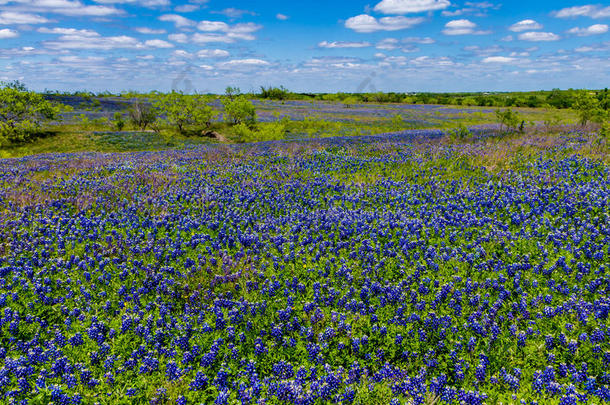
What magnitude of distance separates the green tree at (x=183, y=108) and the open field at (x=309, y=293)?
3111 centimetres

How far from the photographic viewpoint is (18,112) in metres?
34.7

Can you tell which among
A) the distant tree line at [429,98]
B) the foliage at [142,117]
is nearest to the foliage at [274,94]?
the distant tree line at [429,98]

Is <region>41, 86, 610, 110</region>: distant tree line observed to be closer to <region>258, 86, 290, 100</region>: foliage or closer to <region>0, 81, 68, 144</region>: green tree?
<region>258, 86, 290, 100</region>: foliage

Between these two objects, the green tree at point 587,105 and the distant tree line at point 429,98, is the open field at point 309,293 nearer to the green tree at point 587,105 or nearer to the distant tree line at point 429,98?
the green tree at point 587,105

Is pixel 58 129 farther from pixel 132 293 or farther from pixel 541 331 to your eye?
pixel 541 331

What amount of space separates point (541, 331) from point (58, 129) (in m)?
49.5

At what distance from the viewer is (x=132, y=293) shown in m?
5.00

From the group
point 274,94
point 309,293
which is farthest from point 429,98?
point 309,293

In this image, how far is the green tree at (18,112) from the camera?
1307 inches

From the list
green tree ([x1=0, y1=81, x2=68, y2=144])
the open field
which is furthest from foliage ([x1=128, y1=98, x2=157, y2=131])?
the open field

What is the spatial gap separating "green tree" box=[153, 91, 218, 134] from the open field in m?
31.1

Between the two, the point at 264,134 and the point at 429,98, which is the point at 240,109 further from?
the point at 429,98

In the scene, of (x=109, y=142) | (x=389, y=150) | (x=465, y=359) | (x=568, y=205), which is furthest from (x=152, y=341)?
(x=109, y=142)

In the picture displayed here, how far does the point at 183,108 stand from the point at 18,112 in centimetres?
1592
